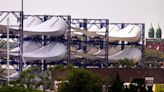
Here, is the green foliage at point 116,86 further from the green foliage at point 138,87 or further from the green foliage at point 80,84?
the green foliage at point 80,84

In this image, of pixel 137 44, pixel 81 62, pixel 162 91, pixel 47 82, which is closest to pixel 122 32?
pixel 137 44

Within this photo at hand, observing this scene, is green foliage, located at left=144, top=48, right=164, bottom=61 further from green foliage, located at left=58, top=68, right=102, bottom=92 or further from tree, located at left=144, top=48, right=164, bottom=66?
green foliage, located at left=58, top=68, right=102, bottom=92

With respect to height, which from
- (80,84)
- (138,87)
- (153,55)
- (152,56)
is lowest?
(152,56)

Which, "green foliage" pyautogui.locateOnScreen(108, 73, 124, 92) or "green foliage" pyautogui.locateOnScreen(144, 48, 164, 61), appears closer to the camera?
"green foliage" pyautogui.locateOnScreen(108, 73, 124, 92)

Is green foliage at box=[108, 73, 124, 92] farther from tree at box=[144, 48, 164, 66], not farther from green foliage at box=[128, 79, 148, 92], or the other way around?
tree at box=[144, 48, 164, 66]

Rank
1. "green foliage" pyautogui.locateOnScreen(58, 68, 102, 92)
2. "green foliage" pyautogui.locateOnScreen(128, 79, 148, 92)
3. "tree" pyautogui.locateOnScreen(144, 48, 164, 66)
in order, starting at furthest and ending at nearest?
"tree" pyautogui.locateOnScreen(144, 48, 164, 66) < "green foliage" pyautogui.locateOnScreen(128, 79, 148, 92) < "green foliage" pyautogui.locateOnScreen(58, 68, 102, 92)

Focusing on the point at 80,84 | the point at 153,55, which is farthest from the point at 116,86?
the point at 153,55

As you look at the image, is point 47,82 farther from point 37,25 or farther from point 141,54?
point 141,54

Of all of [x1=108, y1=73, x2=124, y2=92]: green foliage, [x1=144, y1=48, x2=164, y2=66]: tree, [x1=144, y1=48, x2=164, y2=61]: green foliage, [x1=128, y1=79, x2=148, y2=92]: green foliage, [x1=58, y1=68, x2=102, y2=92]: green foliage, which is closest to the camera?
[x1=58, y1=68, x2=102, y2=92]: green foliage

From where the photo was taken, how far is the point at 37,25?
118062 millimetres

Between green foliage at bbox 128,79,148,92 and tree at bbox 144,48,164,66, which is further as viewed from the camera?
tree at bbox 144,48,164,66

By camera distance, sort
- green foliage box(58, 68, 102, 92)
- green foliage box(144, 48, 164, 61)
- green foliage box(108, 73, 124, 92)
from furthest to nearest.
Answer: green foliage box(144, 48, 164, 61)
green foliage box(108, 73, 124, 92)
green foliage box(58, 68, 102, 92)

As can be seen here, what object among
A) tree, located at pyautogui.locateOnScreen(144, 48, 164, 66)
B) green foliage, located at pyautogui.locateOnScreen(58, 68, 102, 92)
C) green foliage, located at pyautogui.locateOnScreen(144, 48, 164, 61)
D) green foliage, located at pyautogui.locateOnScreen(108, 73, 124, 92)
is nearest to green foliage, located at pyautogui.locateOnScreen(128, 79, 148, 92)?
green foliage, located at pyautogui.locateOnScreen(108, 73, 124, 92)

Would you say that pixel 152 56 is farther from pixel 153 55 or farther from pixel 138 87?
pixel 138 87
